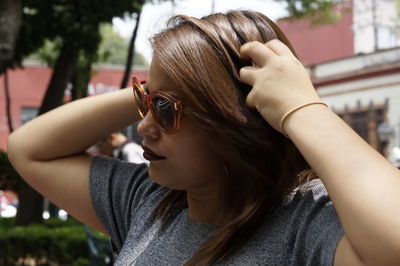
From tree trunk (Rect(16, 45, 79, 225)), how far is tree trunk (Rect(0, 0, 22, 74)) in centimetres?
296

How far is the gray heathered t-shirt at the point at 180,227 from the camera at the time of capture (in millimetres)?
1483

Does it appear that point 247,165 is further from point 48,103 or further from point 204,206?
point 48,103

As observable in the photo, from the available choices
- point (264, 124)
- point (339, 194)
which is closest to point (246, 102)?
point (264, 124)

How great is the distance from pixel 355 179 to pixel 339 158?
0.05 metres

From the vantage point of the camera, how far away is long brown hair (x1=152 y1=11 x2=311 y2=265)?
5.18 ft

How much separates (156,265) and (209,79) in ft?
1.51

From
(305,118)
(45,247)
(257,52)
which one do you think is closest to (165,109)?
(257,52)

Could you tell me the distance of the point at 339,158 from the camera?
4.43ft

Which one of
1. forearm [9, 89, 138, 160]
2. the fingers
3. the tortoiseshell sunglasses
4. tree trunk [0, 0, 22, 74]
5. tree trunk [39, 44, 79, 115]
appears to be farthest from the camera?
tree trunk [39, 44, 79, 115]

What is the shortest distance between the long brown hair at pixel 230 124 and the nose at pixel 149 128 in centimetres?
12

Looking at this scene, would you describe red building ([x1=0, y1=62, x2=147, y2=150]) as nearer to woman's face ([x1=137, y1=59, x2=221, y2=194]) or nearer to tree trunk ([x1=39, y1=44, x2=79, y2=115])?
tree trunk ([x1=39, y1=44, x2=79, y2=115])

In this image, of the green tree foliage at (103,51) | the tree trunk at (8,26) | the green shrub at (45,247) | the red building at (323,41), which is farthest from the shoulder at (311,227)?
the red building at (323,41)

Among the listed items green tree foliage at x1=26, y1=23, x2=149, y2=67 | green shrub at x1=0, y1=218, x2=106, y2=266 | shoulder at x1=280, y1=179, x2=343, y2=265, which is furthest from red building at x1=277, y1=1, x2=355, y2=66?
shoulder at x1=280, y1=179, x2=343, y2=265

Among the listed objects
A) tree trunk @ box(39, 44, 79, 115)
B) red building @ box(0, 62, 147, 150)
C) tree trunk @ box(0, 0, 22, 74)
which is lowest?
red building @ box(0, 62, 147, 150)
